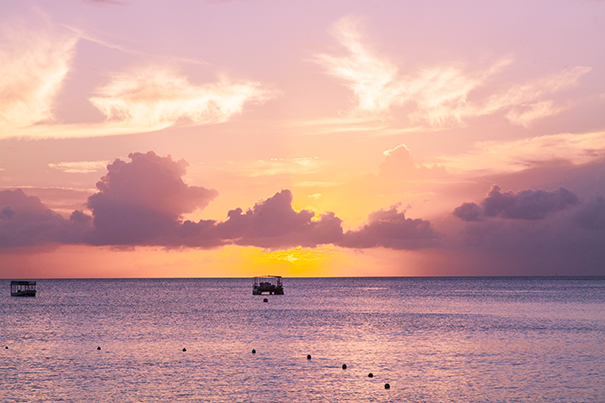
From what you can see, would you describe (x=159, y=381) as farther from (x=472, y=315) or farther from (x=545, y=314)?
(x=545, y=314)

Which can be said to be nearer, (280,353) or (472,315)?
(280,353)

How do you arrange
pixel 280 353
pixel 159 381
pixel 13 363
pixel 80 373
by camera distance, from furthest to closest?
1. pixel 280 353
2. pixel 13 363
3. pixel 80 373
4. pixel 159 381

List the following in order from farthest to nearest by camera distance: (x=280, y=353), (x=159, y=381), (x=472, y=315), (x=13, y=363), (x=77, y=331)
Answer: (x=472, y=315) → (x=77, y=331) → (x=280, y=353) → (x=13, y=363) → (x=159, y=381)

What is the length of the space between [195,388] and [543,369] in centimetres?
2940

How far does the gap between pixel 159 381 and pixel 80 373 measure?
7.94m

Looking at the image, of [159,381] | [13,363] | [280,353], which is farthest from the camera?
[280,353]

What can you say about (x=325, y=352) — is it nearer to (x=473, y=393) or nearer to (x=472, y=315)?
(x=473, y=393)

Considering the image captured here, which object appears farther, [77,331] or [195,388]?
[77,331]

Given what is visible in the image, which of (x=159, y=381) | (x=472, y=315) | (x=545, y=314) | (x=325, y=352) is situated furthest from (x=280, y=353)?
(x=545, y=314)

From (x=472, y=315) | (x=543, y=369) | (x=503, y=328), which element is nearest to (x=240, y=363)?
(x=543, y=369)

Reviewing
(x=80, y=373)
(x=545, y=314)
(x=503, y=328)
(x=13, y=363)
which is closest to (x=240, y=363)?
(x=80, y=373)

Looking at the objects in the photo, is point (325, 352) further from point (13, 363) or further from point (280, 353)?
point (13, 363)

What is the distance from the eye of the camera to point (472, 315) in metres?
115

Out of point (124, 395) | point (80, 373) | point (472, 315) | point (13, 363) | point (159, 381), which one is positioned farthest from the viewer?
point (472, 315)
